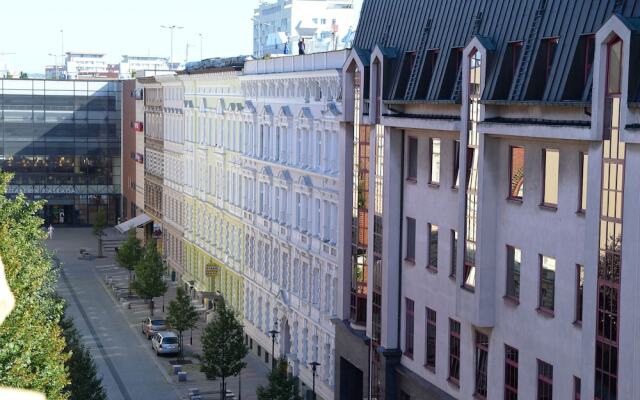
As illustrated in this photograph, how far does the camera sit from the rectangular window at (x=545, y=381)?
31750 mm

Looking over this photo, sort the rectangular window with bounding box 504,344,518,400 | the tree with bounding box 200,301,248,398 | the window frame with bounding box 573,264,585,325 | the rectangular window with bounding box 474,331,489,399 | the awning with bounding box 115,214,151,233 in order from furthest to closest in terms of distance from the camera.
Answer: the awning with bounding box 115,214,151,233, the tree with bounding box 200,301,248,398, the rectangular window with bounding box 474,331,489,399, the rectangular window with bounding box 504,344,518,400, the window frame with bounding box 573,264,585,325

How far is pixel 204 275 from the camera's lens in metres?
86.6

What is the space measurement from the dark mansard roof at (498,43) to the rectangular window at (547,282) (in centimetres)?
419

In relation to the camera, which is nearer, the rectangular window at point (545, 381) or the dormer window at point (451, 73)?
the rectangular window at point (545, 381)

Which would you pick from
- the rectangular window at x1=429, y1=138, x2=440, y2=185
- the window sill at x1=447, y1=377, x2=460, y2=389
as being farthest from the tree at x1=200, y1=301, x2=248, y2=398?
the window sill at x1=447, y1=377, x2=460, y2=389

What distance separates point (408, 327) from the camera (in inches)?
1662

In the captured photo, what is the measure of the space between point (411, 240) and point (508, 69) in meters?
10.2

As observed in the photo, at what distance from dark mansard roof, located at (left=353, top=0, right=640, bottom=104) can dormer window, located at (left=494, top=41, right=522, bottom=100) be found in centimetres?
3

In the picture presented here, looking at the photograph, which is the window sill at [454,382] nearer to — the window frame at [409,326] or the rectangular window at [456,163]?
the window frame at [409,326]

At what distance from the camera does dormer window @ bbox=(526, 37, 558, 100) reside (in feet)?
103

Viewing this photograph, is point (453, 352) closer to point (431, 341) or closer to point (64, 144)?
point (431, 341)

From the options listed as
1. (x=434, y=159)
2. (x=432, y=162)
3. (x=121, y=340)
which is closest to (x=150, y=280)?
(x=121, y=340)

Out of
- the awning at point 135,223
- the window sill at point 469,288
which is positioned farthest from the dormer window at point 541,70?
the awning at point 135,223

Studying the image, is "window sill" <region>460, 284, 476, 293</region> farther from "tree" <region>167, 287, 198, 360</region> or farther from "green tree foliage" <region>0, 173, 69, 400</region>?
"tree" <region>167, 287, 198, 360</region>
